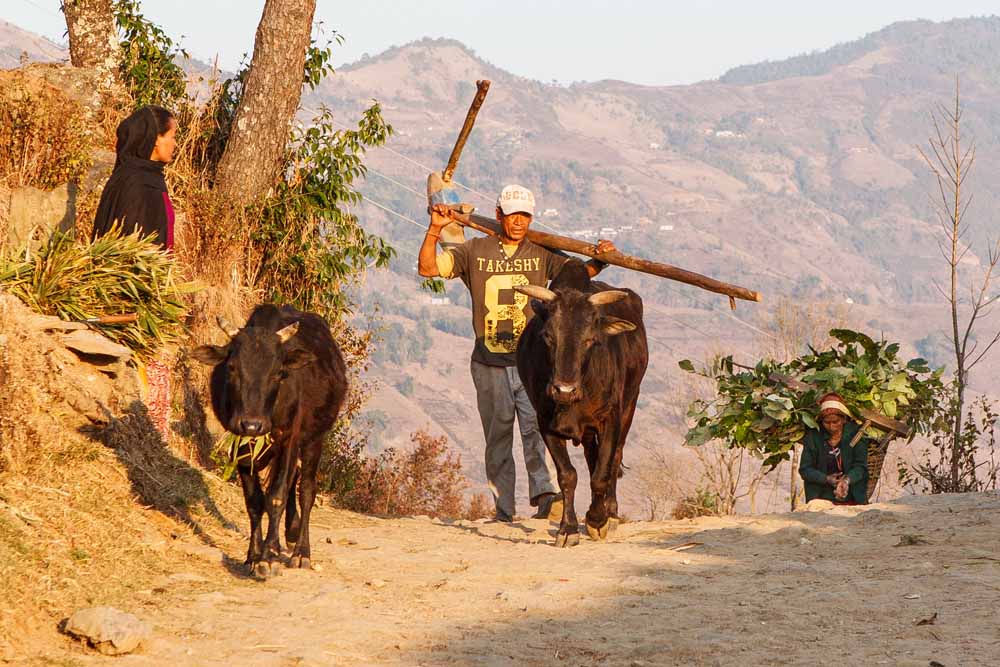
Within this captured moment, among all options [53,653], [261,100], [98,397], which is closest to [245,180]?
[261,100]

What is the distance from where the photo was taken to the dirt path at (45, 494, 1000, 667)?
19.7 ft

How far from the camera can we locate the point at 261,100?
12.5 meters

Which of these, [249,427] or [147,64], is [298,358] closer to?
[249,427]

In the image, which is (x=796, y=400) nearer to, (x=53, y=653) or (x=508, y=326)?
(x=508, y=326)

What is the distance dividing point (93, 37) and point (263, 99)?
1.99 meters

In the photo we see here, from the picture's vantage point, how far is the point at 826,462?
37.7ft

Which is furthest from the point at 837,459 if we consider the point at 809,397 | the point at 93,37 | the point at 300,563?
the point at 93,37

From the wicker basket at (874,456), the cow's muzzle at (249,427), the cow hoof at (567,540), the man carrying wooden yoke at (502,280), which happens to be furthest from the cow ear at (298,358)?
the wicker basket at (874,456)

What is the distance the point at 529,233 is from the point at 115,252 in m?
3.64

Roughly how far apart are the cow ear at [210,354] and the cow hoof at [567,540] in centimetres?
294

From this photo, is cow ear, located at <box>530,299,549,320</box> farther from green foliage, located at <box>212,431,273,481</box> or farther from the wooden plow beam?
green foliage, located at <box>212,431,273,481</box>

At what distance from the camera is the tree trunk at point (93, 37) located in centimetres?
1287

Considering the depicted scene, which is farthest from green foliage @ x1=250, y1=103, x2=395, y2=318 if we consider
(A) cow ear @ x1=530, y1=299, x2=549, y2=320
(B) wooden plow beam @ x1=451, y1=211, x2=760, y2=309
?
(A) cow ear @ x1=530, y1=299, x2=549, y2=320

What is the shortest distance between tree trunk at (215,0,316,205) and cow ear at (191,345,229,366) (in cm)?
475
